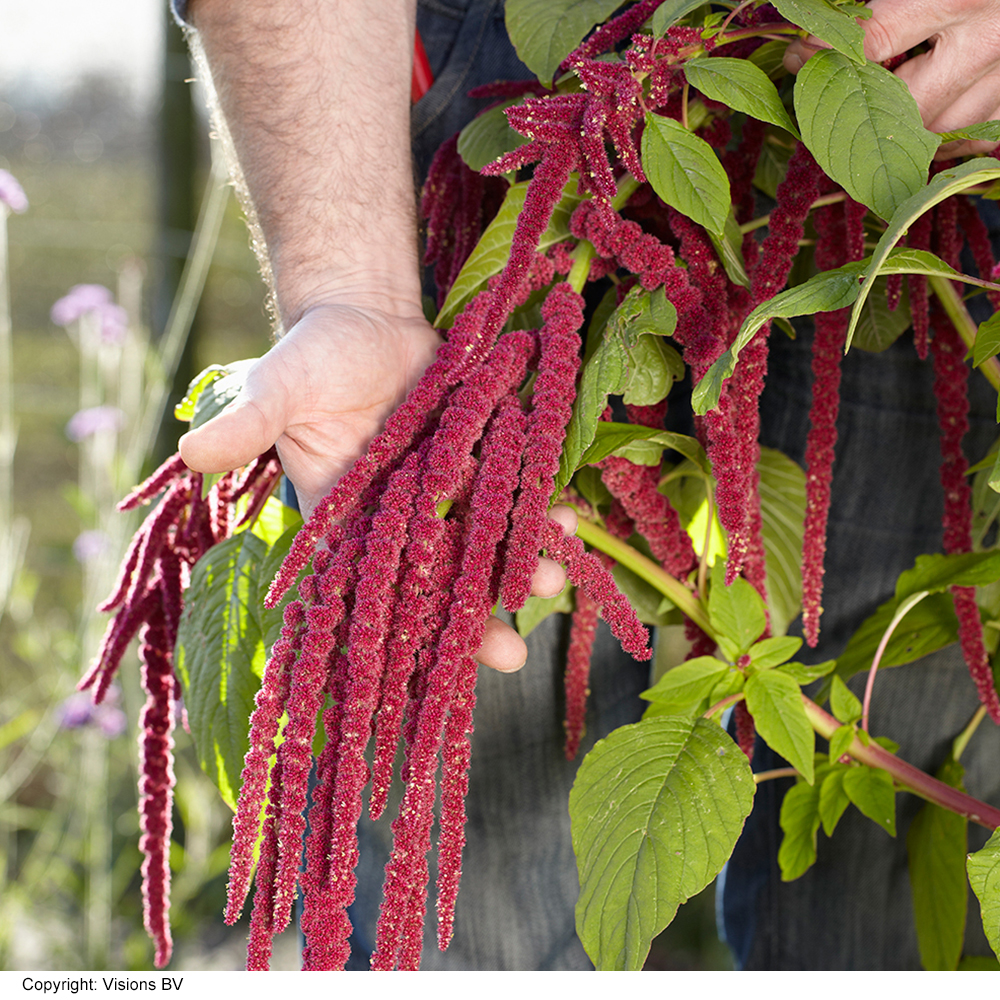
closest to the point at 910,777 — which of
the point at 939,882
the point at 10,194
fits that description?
the point at 939,882

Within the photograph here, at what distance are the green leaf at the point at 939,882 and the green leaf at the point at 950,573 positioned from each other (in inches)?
8.0

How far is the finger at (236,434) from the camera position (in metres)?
0.52

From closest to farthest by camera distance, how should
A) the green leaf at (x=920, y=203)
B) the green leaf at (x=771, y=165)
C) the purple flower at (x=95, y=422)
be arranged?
the green leaf at (x=920, y=203)
the green leaf at (x=771, y=165)
the purple flower at (x=95, y=422)

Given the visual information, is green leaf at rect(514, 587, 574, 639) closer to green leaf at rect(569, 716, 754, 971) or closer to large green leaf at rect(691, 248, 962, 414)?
green leaf at rect(569, 716, 754, 971)

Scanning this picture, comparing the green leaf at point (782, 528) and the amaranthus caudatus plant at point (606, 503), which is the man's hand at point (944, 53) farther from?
the green leaf at point (782, 528)

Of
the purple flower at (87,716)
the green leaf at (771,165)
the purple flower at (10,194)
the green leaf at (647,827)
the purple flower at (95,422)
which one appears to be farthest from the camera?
the purple flower at (95,422)

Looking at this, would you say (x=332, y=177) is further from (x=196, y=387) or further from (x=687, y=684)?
(x=687, y=684)

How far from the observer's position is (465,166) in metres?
0.75

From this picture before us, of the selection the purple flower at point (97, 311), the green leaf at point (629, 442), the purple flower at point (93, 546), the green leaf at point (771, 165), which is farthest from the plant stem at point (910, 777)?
the purple flower at point (97, 311)

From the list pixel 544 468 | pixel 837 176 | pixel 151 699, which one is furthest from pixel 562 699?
pixel 837 176

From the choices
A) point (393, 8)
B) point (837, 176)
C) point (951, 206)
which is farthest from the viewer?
point (393, 8)

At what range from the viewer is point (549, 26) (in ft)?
1.95

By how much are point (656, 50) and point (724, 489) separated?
0.88 feet

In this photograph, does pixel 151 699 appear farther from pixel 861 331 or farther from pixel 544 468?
pixel 861 331
